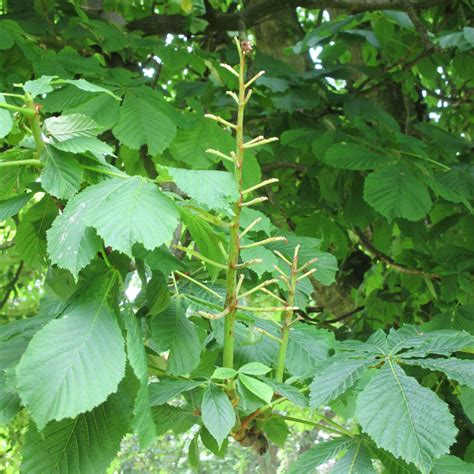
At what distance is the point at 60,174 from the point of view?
2.88 ft

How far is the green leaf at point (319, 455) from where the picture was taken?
3.06 ft

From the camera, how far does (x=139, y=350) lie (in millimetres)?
787

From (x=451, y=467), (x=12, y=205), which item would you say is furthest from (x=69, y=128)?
(x=451, y=467)

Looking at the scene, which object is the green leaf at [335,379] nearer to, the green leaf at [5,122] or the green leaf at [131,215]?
the green leaf at [131,215]

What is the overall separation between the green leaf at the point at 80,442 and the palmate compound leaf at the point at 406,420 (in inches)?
11.3

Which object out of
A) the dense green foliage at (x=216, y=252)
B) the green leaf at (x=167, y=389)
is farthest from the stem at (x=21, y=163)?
the green leaf at (x=167, y=389)

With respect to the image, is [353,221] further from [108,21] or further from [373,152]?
[108,21]

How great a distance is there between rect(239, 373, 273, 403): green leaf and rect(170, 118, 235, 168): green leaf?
1.28 meters

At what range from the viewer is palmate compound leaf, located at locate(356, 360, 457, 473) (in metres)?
0.81

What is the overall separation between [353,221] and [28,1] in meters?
1.27

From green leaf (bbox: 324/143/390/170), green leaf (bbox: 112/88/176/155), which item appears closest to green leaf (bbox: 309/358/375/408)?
green leaf (bbox: 112/88/176/155)

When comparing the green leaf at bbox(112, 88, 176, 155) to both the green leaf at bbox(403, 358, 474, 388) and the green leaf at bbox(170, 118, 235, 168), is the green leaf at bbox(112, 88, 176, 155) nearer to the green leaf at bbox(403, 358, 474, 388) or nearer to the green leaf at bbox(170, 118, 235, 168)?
the green leaf at bbox(170, 118, 235, 168)

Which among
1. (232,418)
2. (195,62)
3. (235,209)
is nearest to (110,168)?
(235,209)

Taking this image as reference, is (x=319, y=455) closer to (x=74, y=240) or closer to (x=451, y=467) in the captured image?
(x=451, y=467)
